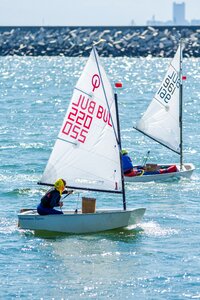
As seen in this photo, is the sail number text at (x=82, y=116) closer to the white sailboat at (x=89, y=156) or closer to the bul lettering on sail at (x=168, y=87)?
the white sailboat at (x=89, y=156)

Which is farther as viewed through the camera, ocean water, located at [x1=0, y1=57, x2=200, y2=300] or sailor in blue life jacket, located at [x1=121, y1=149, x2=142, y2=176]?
sailor in blue life jacket, located at [x1=121, y1=149, x2=142, y2=176]

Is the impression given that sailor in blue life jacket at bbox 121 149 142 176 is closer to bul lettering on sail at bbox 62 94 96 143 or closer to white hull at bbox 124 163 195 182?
white hull at bbox 124 163 195 182

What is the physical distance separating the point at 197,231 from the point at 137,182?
820 centimetres

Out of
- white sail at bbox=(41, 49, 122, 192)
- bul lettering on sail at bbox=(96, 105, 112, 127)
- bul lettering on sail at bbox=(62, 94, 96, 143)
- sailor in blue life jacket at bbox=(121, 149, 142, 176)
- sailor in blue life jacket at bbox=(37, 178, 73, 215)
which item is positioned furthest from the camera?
sailor in blue life jacket at bbox=(121, 149, 142, 176)

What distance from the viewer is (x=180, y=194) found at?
39.2 meters

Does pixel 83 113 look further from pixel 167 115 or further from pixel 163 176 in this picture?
pixel 167 115

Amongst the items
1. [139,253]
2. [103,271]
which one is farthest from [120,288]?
[139,253]

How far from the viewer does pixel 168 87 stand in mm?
43875

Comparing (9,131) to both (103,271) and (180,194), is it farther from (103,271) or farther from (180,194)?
(103,271)

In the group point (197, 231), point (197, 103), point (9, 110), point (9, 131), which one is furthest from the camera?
point (197, 103)

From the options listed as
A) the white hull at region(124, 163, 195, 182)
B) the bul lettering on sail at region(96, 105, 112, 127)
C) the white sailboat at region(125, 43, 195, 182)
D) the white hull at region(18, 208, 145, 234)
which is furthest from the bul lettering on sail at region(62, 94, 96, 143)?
the white sailboat at region(125, 43, 195, 182)

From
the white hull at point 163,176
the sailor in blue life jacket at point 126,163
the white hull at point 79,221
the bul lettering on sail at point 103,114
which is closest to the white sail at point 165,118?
the white hull at point 163,176

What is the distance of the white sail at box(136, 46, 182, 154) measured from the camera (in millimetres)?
43781

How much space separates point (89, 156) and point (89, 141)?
422 mm
